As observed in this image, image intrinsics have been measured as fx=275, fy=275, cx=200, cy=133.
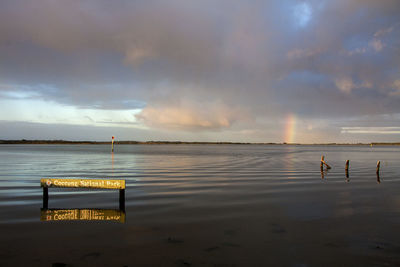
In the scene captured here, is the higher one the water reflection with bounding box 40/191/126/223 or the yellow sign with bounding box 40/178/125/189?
the yellow sign with bounding box 40/178/125/189

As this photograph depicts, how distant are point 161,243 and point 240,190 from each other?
11.1 metres

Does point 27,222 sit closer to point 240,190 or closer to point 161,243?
point 161,243

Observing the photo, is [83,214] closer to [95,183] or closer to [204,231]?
[95,183]

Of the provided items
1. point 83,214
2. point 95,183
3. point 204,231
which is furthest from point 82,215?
point 204,231

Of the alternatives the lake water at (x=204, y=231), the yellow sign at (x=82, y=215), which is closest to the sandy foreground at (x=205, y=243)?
the lake water at (x=204, y=231)

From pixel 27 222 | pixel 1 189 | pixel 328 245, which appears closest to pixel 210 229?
pixel 328 245

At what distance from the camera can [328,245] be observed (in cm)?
845

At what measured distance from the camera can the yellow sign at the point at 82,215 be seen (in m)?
11.1

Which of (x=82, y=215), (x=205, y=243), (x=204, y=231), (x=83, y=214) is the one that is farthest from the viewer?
(x=83, y=214)

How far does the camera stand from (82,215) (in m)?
11.7

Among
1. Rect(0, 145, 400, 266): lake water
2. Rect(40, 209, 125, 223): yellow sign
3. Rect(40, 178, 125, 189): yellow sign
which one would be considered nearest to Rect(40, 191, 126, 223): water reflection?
Rect(40, 209, 125, 223): yellow sign

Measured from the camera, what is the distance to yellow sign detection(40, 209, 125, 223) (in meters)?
11.1

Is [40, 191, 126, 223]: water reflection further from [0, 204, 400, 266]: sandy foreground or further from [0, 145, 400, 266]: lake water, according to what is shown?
[0, 204, 400, 266]: sandy foreground

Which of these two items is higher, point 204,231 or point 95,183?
point 95,183
